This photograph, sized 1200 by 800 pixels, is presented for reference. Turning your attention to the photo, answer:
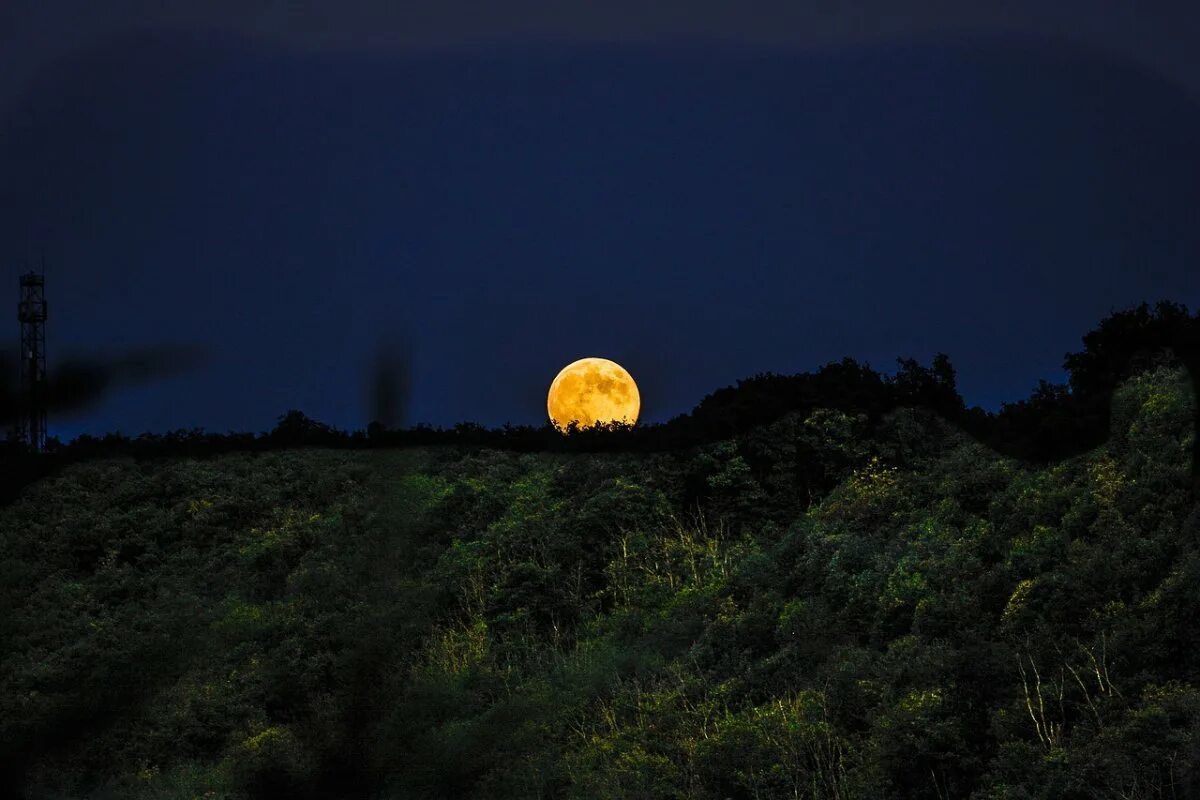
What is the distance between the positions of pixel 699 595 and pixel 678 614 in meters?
0.37

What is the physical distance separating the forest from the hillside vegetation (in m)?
0.04

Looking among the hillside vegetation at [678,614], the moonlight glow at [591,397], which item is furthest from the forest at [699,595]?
the moonlight glow at [591,397]

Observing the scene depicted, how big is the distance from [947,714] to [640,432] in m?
10.0

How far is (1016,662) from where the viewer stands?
35.9 ft

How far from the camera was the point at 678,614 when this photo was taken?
15633mm

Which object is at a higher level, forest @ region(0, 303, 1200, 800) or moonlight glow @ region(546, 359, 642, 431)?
moonlight glow @ region(546, 359, 642, 431)

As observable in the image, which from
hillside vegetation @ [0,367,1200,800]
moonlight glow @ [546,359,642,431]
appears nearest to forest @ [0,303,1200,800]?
hillside vegetation @ [0,367,1200,800]

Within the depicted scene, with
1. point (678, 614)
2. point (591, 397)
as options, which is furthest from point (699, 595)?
point (591, 397)

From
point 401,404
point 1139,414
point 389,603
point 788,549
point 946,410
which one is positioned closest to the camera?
point 401,404

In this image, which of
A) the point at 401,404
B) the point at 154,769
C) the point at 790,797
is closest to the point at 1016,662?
the point at 790,797

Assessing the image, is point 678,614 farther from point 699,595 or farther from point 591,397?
point 591,397

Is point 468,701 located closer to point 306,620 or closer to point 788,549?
point 306,620

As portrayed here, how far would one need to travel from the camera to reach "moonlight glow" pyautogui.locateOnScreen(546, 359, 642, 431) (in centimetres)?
2197

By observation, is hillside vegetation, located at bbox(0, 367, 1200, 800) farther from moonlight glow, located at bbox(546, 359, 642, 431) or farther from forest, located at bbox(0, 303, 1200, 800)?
moonlight glow, located at bbox(546, 359, 642, 431)
